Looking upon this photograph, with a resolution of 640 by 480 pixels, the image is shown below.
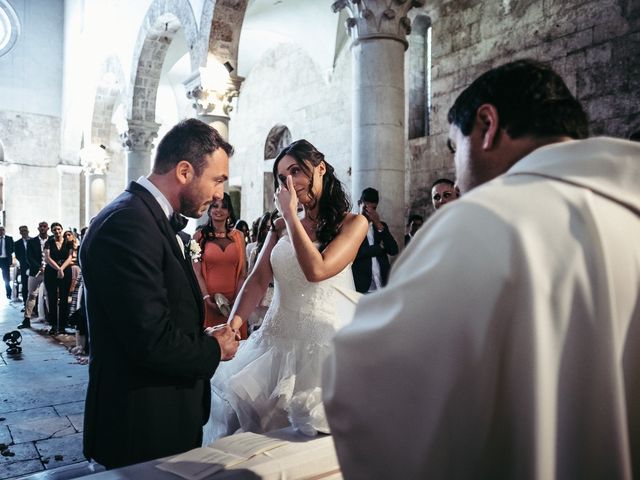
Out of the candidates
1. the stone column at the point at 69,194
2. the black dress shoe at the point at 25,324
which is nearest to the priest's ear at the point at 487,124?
the black dress shoe at the point at 25,324

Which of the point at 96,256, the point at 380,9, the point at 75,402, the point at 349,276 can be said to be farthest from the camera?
the point at 380,9

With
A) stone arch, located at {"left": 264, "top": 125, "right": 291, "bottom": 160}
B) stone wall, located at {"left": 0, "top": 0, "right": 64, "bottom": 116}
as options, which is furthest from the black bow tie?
stone wall, located at {"left": 0, "top": 0, "right": 64, "bottom": 116}

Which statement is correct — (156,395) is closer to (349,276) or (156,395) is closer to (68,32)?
(349,276)

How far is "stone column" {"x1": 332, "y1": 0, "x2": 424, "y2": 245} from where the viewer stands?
18.3 feet

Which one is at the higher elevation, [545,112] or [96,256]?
[545,112]

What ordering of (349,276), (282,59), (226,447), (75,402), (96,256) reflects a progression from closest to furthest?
(96,256), (226,447), (349,276), (75,402), (282,59)

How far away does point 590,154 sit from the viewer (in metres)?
0.99

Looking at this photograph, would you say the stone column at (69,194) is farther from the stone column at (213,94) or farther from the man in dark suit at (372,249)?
the man in dark suit at (372,249)

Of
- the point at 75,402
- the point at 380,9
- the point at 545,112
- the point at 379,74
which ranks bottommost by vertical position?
the point at 75,402

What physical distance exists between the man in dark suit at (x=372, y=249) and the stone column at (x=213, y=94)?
4.16 metres

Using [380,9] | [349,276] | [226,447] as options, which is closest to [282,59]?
[380,9]

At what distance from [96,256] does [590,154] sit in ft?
4.63

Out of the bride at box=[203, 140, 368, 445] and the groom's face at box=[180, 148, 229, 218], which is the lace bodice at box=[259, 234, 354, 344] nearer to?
the bride at box=[203, 140, 368, 445]

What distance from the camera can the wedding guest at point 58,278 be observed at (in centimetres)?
871
